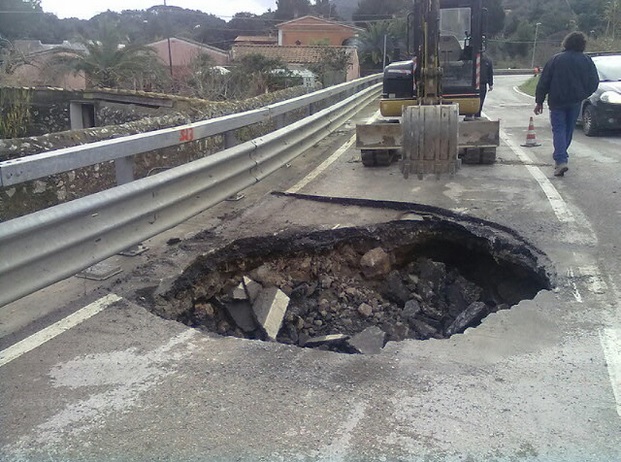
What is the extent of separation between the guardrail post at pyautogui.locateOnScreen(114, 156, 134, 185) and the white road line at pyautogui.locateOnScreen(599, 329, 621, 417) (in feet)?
11.4

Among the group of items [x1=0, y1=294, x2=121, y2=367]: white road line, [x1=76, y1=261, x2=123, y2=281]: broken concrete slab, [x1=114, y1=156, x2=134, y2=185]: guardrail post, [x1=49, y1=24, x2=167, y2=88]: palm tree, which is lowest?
[x1=0, y1=294, x2=121, y2=367]: white road line

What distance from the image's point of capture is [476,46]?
10.4 metres

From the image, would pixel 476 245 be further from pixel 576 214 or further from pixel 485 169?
pixel 485 169

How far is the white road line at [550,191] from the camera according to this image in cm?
607

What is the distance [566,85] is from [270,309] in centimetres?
588

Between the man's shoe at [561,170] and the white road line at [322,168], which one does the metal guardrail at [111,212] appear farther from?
the man's shoe at [561,170]

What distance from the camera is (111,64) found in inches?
1020

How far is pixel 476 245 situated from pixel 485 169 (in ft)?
10.4

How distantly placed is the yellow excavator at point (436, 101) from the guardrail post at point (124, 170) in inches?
172

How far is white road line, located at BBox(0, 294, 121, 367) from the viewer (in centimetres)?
333

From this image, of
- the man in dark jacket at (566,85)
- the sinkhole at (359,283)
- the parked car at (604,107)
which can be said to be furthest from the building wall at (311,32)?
the sinkhole at (359,283)

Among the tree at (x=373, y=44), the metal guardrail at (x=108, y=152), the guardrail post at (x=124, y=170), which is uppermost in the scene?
the tree at (x=373, y=44)

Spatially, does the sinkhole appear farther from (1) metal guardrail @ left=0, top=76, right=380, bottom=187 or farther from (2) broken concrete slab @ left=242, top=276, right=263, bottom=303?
(1) metal guardrail @ left=0, top=76, right=380, bottom=187

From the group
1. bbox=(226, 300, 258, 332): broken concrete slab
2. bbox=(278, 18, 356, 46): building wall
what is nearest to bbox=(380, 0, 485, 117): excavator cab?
bbox=(226, 300, 258, 332): broken concrete slab
